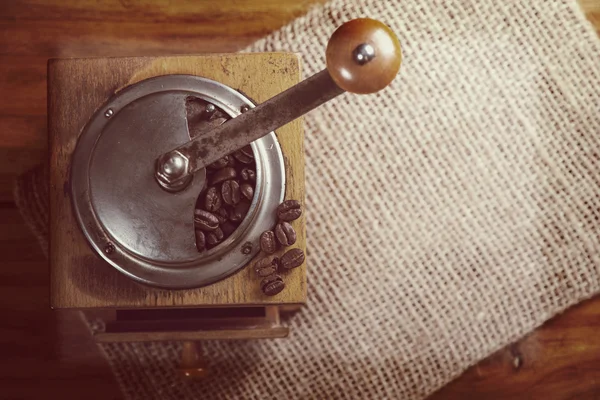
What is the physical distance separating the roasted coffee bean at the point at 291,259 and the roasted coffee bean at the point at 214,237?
0.23ft

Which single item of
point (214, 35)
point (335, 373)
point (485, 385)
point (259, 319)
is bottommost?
point (485, 385)

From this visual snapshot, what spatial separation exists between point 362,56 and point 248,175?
24 centimetres

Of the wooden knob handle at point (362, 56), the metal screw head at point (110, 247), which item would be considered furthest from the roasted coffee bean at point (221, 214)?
the wooden knob handle at point (362, 56)

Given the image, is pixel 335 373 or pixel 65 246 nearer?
pixel 65 246

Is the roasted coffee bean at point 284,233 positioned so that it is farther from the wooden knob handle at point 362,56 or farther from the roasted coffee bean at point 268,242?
the wooden knob handle at point 362,56

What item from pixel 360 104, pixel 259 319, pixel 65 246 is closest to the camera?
pixel 65 246

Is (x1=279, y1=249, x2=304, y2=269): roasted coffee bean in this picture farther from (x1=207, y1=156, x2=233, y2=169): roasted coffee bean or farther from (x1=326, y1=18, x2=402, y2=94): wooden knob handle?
(x1=326, y1=18, x2=402, y2=94): wooden knob handle

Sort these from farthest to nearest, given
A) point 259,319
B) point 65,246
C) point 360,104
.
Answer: point 360,104 < point 259,319 < point 65,246

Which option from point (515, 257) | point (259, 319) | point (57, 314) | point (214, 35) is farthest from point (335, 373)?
point (214, 35)

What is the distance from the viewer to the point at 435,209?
96 cm

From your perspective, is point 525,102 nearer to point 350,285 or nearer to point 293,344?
point 350,285

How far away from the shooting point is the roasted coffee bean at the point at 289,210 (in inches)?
25.8

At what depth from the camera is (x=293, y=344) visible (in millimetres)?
956

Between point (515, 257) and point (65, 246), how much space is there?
2.16 ft
